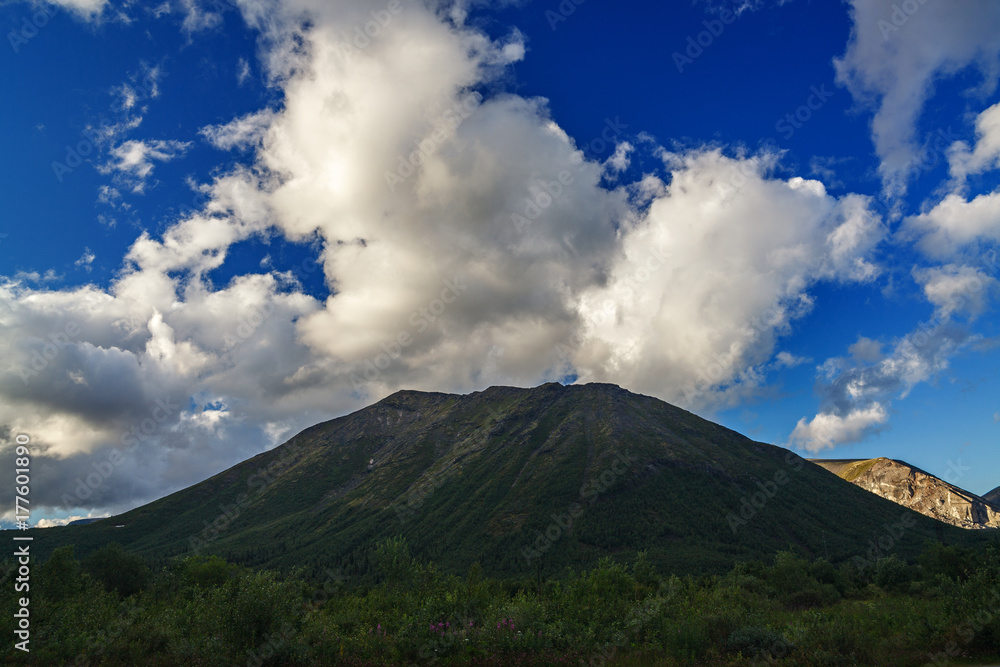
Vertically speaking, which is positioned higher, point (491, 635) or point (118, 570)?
point (491, 635)

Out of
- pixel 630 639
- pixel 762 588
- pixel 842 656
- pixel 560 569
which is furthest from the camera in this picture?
pixel 560 569

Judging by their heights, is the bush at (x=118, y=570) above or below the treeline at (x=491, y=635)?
below

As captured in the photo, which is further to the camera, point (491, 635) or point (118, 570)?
point (118, 570)

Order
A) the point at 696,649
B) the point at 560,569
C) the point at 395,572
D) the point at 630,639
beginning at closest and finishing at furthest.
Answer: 1. the point at 696,649
2. the point at 630,639
3. the point at 395,572
4. the point at 560,569

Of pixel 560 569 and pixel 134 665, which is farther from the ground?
pixel 134 665

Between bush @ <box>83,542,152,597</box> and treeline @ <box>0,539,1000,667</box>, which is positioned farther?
bush @ <box>83,542,152,597</box>

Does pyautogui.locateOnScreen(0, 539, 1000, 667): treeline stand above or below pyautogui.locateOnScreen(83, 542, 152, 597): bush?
above

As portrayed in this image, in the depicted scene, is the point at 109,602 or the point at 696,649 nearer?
the point at 696,649

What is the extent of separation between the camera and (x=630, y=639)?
70.1ft

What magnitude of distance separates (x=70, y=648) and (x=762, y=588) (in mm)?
62857

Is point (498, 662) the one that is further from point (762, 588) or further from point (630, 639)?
point (762, 588)

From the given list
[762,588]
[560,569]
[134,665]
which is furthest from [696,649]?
[560,569]

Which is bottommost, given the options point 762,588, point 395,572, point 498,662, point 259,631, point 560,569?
point 560,569

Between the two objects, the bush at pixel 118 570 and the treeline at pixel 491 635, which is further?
the bush at pixel 118 570
